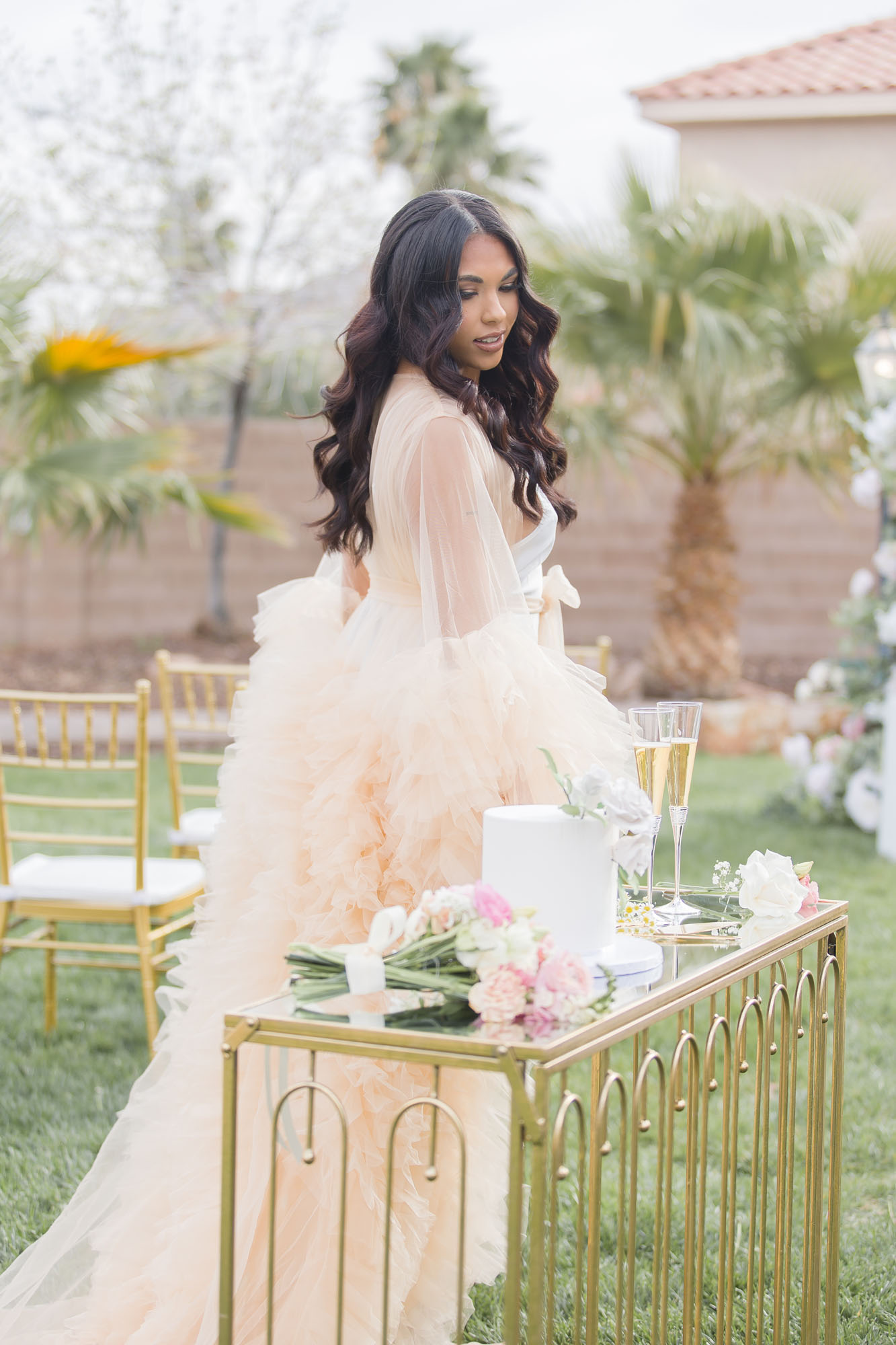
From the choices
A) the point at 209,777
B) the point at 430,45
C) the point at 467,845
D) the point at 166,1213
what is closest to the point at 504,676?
the point at 467,845

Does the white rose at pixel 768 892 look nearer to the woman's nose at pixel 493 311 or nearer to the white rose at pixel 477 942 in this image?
the white rose at pixel 477 942

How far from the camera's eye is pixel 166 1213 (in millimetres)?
2053

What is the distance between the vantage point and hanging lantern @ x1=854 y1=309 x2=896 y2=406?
589 cm

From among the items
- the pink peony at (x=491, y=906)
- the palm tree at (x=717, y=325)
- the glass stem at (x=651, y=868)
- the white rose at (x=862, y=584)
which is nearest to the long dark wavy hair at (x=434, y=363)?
the glass stem at (x=651, y=868)

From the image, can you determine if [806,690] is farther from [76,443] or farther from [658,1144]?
[658,1144]

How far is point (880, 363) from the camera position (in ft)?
19.3

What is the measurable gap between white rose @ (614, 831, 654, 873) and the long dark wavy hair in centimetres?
65

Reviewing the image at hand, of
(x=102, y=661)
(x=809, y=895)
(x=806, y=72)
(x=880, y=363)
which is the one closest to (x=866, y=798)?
(x=880, y=363)

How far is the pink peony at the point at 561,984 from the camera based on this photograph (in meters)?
1.31

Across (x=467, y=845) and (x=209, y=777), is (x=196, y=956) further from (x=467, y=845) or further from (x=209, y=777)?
(x=209, y=777)

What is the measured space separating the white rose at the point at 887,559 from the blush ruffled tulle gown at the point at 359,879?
428cm

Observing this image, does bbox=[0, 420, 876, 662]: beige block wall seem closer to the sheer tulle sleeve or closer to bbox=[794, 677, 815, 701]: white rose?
bbox=[794, 677, 815, 701]: white rose

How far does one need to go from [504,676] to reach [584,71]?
14380 mm

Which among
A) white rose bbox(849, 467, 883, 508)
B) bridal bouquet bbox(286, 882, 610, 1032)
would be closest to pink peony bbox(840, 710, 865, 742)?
white rose bbox(849, 467, 883, 508)
